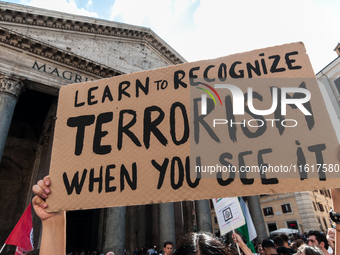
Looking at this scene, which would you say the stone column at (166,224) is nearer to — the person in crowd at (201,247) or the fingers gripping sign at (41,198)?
the fingers gripping sign at (41,198)

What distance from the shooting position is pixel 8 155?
47.9ft

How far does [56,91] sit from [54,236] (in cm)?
1106

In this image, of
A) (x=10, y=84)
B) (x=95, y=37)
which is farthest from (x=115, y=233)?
(x=95, y=37)

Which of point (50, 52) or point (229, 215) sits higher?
point (50, 52)

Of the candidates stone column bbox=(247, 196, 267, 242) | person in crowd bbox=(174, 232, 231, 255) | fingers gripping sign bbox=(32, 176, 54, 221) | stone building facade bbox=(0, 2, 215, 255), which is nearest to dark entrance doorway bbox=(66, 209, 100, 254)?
stone building facade bbox=(0, 2, 215, 255)

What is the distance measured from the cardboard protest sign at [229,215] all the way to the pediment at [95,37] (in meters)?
11.1

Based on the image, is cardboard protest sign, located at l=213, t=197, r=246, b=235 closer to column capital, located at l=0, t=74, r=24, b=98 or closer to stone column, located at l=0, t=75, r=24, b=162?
stone column, located at l=0, t=75, r=24, b=162

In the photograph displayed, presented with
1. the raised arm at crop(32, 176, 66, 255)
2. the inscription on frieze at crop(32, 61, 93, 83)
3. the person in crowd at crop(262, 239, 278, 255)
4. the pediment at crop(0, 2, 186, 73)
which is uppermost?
the pediment at crop(0, 2, 186, 73)

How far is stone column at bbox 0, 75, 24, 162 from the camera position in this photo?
28.1 ft

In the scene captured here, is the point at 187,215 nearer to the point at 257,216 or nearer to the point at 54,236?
the point at 257,216

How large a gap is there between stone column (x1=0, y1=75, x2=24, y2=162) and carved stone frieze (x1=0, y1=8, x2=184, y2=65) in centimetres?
377

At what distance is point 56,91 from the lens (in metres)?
11.0

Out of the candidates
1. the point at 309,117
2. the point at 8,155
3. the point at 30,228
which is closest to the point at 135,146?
the point at 309,117

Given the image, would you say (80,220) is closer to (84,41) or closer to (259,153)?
(84,41)
